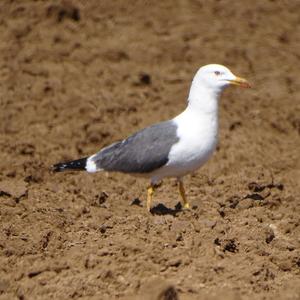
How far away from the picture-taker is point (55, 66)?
13.3 meters

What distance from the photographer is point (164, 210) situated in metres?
9.12

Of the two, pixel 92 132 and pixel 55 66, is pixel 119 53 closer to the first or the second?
pixel 55 66

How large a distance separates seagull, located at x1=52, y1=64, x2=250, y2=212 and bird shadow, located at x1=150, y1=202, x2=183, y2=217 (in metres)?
0.07

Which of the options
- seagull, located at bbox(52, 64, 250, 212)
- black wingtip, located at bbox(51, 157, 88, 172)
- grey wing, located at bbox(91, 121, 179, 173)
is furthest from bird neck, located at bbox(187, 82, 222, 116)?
black wingtip, located at bbox(51, 157, 88, 172)

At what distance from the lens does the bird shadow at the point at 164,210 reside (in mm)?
8923

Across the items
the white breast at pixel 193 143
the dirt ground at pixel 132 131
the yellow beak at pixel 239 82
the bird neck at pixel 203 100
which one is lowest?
the dirt ground at pixel 132 131

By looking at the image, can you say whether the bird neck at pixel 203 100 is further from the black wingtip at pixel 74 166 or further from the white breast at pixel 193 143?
the black wingtip at pixel 74 166

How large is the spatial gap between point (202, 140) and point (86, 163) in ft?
5.13

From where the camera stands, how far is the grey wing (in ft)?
29.2

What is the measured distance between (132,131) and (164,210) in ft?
10.6

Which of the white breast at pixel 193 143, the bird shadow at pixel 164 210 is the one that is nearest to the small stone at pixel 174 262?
the bird shadow at pixel 164 210

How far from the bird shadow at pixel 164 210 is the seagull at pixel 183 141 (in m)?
0.07

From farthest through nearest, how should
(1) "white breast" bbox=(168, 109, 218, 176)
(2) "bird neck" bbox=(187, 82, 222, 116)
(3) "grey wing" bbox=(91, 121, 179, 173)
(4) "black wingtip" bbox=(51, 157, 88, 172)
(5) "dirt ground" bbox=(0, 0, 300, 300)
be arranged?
1. (4) "black wingtip" bbox=(51, 157, 88, 172)
2. (2) "bird neck" bbox=(187, 82, 222, 116)
3. (3) "grey wing" bbox=(91, 121, 179, 173)
4. (1) "white breast" bbox=(168, 109, 218, 176)
5. (5) "dirt ground" bbox=(0, 0, 300, 300)

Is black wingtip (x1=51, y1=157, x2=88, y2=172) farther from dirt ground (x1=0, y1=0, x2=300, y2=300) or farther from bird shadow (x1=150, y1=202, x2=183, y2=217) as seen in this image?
bird shadow (x1=150, y1=202, x2=183, y2=217)
